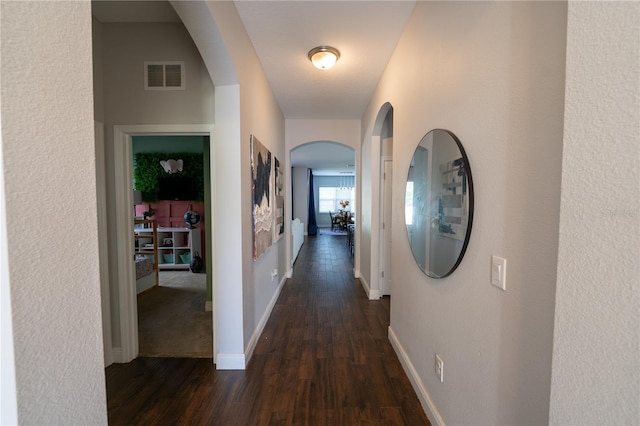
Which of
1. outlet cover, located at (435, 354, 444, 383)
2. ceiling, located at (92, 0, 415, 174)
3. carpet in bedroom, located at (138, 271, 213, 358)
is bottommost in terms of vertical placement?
carpet in bedroom, located at (138, 271, 213, 358)

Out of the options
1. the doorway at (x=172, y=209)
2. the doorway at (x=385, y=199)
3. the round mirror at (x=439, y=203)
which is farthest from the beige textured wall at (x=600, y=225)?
the doorway at (x=172, y=209)

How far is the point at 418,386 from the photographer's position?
5.69ft

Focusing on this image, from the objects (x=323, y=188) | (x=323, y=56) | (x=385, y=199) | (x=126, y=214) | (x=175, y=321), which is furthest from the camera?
(x=323, y=188)

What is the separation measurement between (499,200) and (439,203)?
420 mm

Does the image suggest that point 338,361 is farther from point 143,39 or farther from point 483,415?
point 143,39

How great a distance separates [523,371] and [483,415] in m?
0.36

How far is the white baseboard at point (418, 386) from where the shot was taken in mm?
1490

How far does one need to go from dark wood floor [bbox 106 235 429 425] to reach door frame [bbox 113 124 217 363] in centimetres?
29

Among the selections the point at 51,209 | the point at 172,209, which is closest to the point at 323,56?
the point at 51,209

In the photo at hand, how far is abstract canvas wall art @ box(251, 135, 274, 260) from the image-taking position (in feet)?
7.74

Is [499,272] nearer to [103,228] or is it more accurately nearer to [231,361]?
[231,361]

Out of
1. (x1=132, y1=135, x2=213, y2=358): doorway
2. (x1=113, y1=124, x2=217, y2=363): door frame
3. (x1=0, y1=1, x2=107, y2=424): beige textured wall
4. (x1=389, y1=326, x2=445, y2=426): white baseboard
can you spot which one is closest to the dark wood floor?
(x1=389, y1=326, x2=445, y2=426): white baseboard

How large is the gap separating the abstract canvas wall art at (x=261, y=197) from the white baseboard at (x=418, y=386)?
148 cm

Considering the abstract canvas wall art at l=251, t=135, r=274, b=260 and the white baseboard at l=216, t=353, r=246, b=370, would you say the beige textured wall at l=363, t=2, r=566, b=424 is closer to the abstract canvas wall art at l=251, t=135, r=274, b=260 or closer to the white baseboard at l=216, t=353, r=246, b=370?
the white baseboard at l=216, t=353, r=246, b=370
